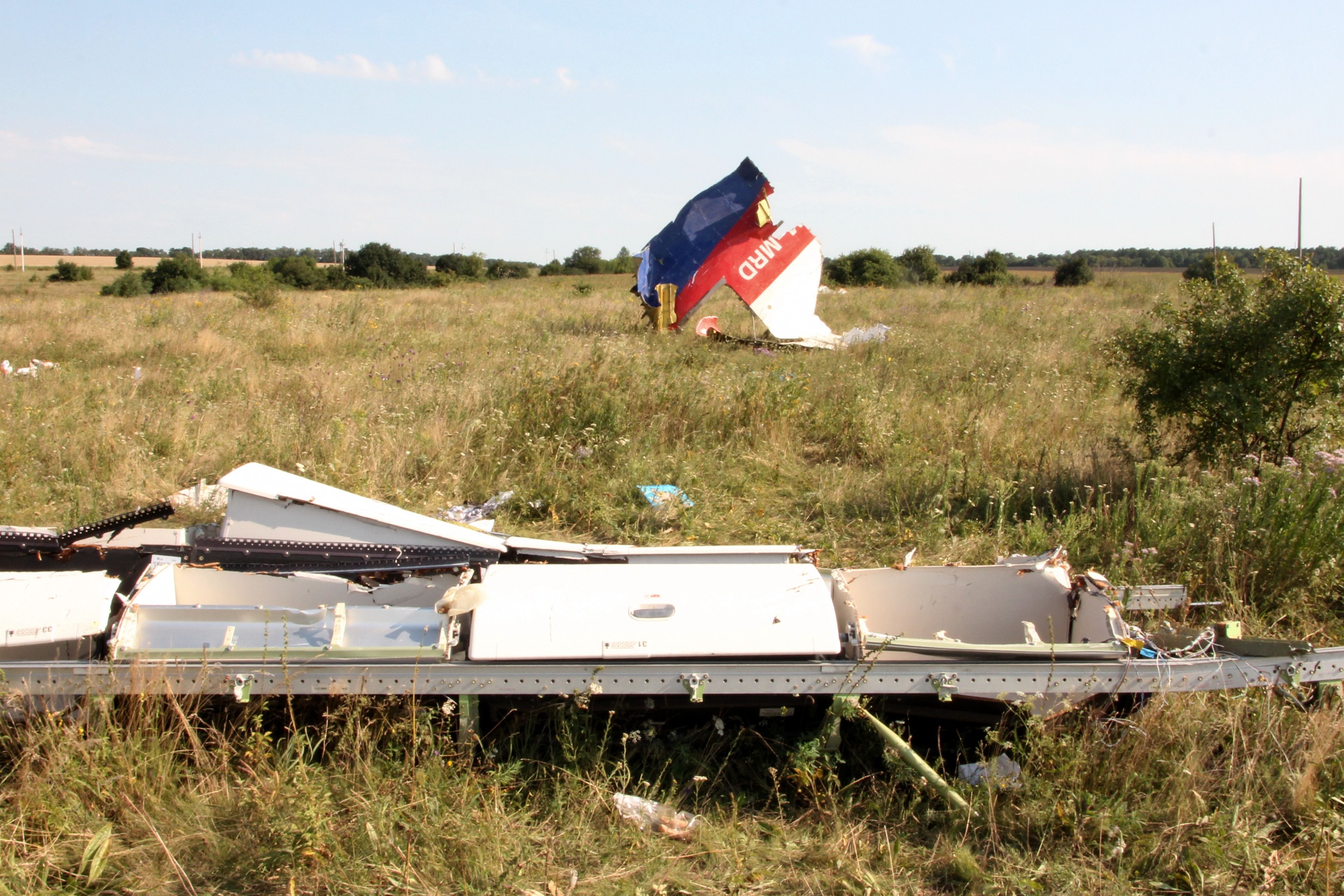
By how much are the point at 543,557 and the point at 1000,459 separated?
12.9ft

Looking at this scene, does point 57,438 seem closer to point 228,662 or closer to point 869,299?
point 228,662

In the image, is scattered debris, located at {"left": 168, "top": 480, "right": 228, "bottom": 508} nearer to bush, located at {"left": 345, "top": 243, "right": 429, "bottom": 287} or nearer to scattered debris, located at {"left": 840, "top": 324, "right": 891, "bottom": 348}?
scattered debris, located at {"left": 840, "top": 324, "right": 891, "bottom": 348}

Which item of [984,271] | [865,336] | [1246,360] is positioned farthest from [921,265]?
[1246,360]

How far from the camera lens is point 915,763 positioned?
2.41m

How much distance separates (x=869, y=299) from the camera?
61.4ft

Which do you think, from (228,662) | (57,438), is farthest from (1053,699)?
(57,438)

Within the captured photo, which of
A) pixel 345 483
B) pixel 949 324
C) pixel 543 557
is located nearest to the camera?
pixel 543 557

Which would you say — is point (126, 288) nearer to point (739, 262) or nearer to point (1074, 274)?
point (739, 262)

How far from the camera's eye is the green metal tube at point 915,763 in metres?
2.36

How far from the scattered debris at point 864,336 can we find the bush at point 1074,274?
590 inches

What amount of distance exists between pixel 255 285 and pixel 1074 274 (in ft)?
78.9

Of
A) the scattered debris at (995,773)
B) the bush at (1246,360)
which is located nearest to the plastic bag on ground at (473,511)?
the scattered debris at (995,773)

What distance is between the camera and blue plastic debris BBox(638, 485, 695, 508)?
199 inches

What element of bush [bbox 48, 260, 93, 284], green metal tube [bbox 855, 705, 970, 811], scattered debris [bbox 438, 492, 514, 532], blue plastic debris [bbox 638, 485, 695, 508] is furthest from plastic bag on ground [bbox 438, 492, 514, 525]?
bush [bbox 48, 260, 93, 284]
